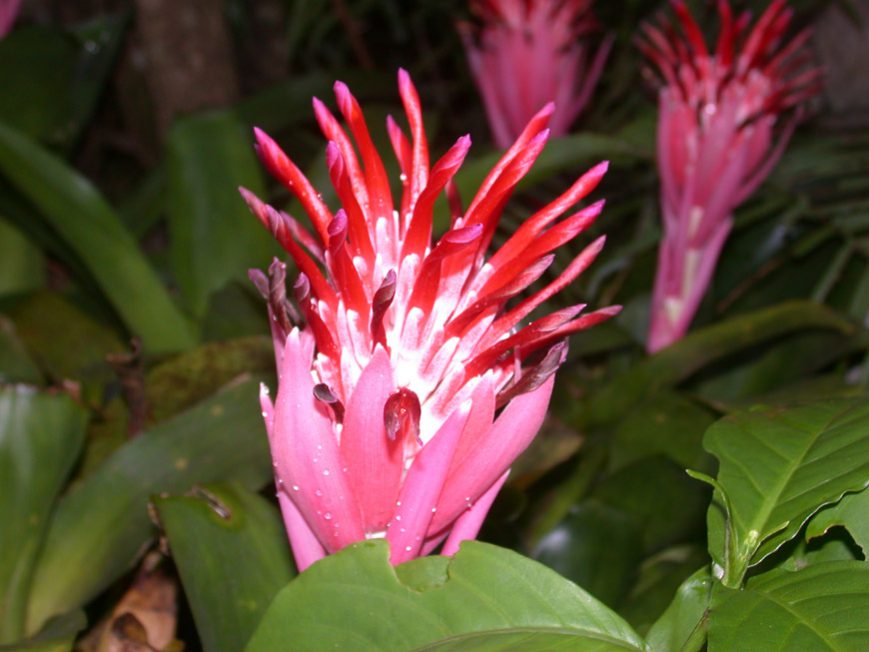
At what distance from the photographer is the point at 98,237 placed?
1202 millimetres

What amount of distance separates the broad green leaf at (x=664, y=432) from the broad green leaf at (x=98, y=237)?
61cm

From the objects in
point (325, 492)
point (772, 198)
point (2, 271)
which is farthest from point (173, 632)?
point (772, 198)

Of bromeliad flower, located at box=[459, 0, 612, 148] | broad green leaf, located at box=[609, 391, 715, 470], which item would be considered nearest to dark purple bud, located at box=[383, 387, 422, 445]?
broad green leaf, located at box=[609, 391, 715, 470]

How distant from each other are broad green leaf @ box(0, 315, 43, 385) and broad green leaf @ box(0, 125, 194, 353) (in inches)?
7.0

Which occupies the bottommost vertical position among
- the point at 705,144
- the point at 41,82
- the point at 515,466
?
the point at 515,466

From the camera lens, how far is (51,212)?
3.90 ft

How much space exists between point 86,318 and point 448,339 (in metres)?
0.94

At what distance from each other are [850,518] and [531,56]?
3.85ft

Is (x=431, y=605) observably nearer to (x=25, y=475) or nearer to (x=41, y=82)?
(x=25, y=475)

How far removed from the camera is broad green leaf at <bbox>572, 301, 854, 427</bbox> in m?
1.11

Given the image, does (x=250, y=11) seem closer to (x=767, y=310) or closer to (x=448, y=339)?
(x=767, y=310)

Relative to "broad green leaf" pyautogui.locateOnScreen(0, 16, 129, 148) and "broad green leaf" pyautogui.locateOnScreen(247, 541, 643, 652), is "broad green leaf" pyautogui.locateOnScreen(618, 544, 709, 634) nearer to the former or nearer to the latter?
"broad green leaf" pyautogui.locateOnScreen(247, 541, 643, 652)

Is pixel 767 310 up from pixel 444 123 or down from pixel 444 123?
down

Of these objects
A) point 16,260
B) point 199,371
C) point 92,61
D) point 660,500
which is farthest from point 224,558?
point 92,61
